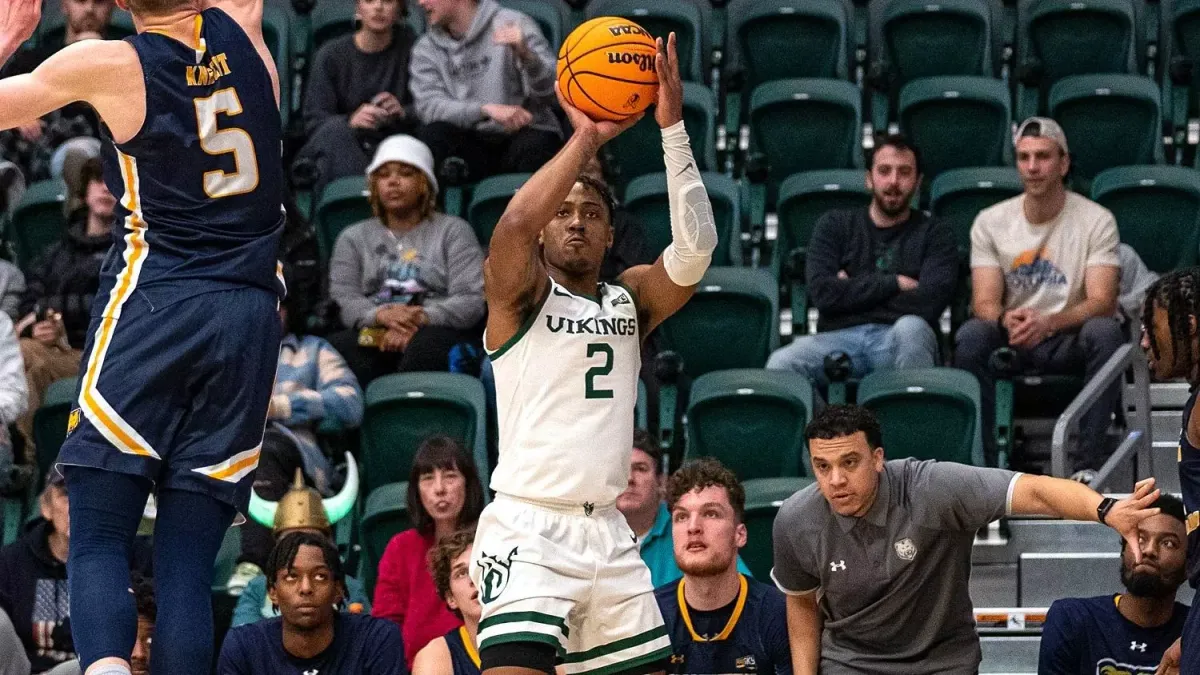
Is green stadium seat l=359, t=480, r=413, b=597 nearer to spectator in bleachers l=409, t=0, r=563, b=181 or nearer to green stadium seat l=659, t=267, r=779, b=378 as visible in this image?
green stadium seat l=659, t=267, r=779, b=378

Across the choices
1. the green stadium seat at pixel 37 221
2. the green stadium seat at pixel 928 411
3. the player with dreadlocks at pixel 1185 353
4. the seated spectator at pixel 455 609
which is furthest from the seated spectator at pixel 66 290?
the player with dreadlocks at pixel 1185 353

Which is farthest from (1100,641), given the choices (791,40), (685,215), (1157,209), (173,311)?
(791,40)

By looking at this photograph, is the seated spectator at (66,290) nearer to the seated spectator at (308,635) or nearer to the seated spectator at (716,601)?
the seated spectator at (308,635)

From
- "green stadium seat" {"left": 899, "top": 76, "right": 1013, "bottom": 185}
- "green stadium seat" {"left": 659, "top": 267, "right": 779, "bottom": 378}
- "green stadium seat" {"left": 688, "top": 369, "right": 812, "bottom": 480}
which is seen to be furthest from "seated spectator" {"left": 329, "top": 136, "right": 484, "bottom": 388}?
"green stadium seat" {"left": 899, "top": 76, "right": 1013, "bottom": 185}

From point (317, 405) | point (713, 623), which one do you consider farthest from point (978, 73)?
point (713, 623)

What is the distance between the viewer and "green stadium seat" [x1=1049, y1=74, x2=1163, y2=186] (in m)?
11.0

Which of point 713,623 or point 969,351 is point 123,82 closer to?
point 713,623

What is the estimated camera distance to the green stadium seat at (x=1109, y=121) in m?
11.0

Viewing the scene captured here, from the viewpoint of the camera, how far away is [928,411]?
886cm

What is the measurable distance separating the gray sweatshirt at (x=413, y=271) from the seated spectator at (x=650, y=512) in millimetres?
1929

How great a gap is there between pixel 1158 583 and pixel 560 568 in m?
2.54

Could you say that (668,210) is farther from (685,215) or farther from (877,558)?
(685,215)

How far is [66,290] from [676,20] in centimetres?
437

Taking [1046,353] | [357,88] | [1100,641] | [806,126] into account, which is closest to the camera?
[1100,641]
